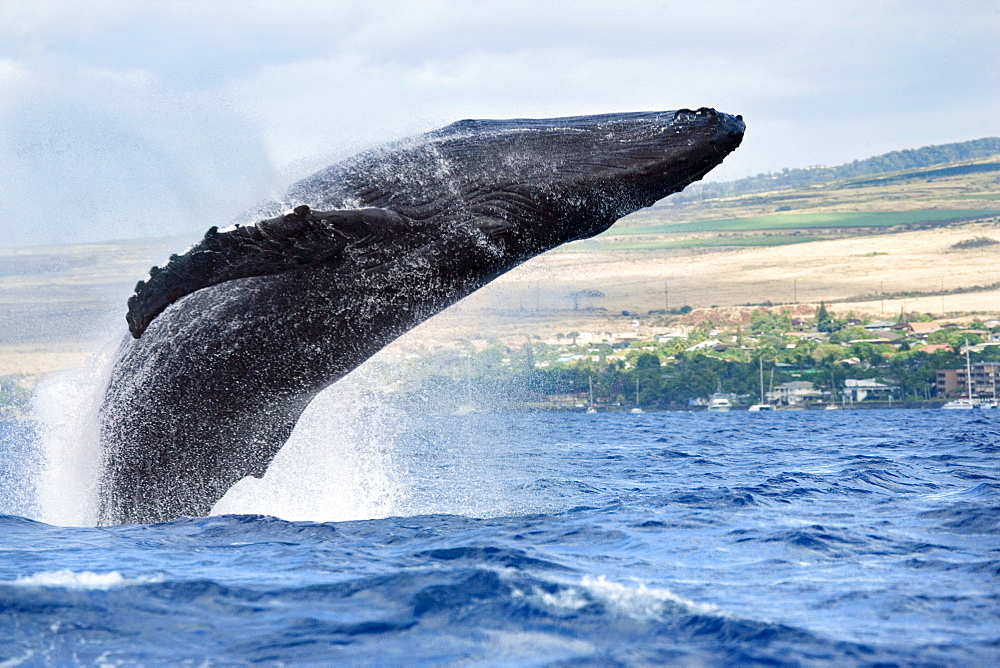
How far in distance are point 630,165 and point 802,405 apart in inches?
4111

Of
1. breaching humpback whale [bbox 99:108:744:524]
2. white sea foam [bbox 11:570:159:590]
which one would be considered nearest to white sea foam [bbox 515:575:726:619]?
white sea foam [bbox 11:570:159:590]

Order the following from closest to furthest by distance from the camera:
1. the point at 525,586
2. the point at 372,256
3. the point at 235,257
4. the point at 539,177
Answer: the point at 525,586 < the point at 235,257 < the point at 372,256 < the point at 539,177

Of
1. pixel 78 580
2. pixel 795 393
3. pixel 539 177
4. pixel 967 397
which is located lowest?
pixel 967 397

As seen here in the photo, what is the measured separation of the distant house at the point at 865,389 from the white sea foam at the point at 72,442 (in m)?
102

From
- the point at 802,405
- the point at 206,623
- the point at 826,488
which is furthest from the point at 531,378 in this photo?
the point at 206,623

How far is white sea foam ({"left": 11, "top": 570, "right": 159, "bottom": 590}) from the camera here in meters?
5.40

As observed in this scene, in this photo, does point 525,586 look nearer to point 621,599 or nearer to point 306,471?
point 621,599

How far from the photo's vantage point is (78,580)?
5.54 metres

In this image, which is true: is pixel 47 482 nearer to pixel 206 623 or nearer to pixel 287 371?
pixel 287 371

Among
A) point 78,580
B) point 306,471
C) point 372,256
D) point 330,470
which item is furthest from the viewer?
point 330,470

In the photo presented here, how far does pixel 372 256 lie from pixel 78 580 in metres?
2.76

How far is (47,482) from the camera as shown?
8.45 meters

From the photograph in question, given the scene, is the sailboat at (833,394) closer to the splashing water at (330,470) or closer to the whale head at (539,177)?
the splashing water at (330,470)

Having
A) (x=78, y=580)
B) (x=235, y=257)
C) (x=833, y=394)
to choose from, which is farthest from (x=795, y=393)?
(x=78, y=580)
